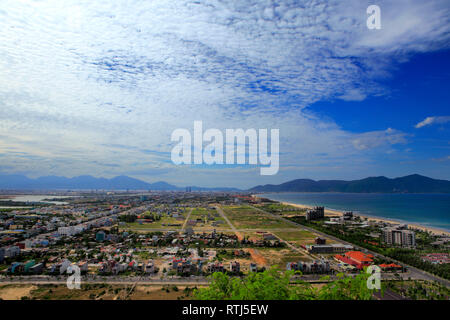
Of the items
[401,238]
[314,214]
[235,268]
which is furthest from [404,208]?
[235,268]

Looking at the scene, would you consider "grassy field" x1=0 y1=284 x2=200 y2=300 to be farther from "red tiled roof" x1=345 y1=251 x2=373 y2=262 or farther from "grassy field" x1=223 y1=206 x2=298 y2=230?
"grassy field" x1=223 y1=206 x2=298 y2=230

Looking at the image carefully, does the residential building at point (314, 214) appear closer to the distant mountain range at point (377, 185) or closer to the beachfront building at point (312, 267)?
the beachfront building at point (312, 267)

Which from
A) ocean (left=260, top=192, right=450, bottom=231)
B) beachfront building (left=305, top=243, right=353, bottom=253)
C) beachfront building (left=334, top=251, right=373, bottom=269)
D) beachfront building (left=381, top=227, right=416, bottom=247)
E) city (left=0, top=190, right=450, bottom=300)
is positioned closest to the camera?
city (left=0, top=190, right=450, bottom=300)

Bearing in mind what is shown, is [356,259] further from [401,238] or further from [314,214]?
[314,214]

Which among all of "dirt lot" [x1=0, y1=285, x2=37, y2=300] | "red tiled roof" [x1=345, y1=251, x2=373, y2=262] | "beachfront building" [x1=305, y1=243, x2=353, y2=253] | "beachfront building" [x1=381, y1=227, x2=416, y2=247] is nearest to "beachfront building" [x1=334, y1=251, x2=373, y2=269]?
"red tiled roof" [x1=345, y1=251, x2=373, y2=262]
